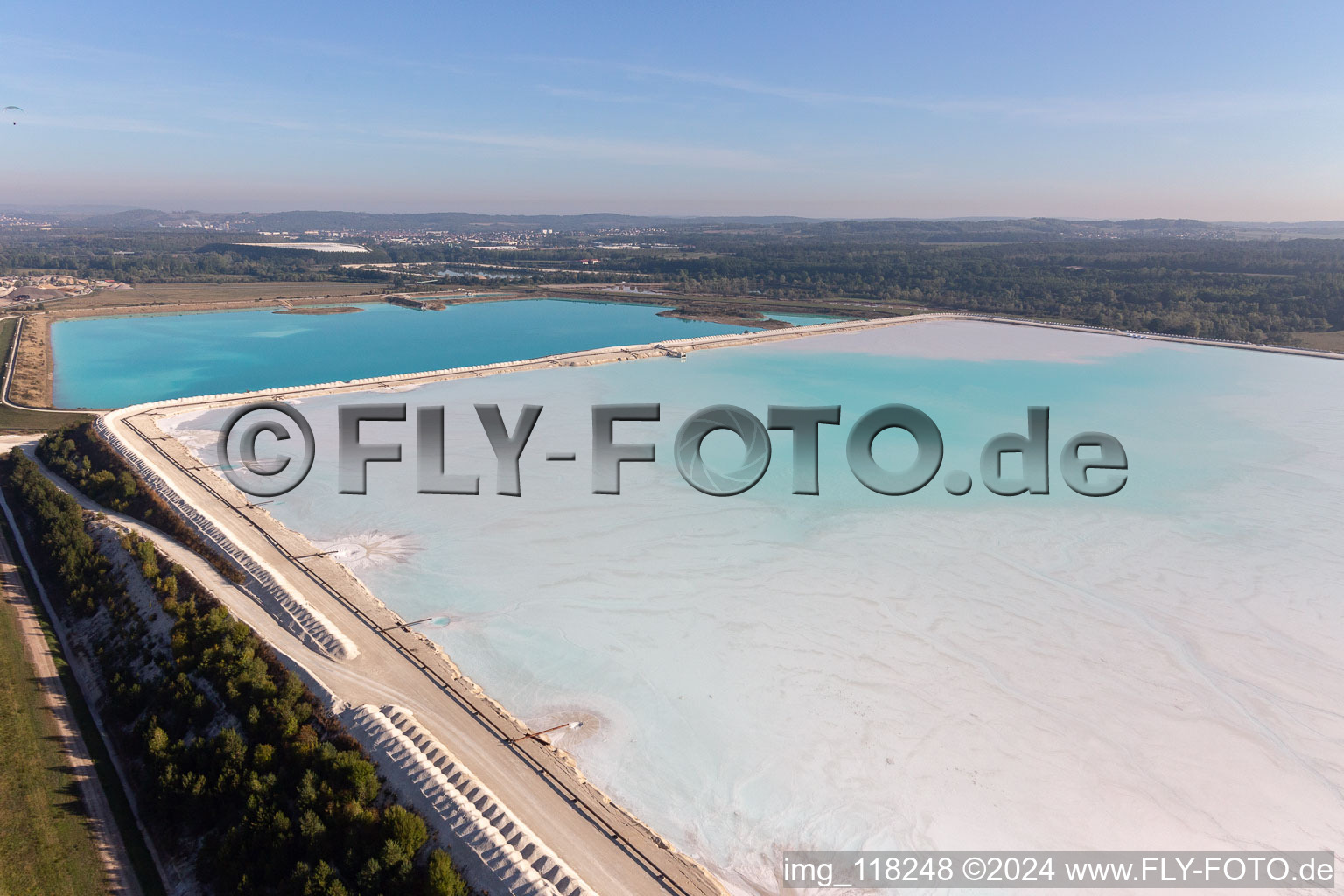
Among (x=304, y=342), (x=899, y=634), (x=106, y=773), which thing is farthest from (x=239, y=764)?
(x=304, y=342)

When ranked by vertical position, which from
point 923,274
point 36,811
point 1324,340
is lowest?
point 36,811

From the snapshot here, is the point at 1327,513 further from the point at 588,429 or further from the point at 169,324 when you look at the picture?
the point at 169,324

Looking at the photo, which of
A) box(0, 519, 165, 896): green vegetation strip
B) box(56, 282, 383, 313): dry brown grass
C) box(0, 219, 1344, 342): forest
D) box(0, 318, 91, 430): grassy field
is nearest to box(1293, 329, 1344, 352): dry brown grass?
box(0, 219, 1344, 342): forest

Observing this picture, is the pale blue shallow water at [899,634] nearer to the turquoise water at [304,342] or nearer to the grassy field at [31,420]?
the grassy field at [31,420]

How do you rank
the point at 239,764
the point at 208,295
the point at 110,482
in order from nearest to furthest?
the point at 239,764
the point at 110,482
the point at 208,295

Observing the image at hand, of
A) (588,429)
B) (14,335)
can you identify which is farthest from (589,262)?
(588,429)

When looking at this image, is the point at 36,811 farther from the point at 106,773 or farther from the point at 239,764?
the point at 239,764
